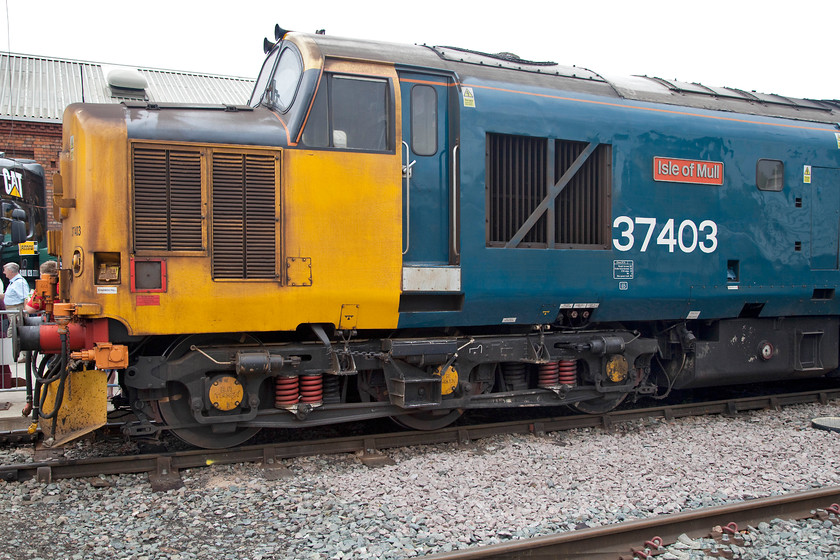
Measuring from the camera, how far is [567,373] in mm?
6887

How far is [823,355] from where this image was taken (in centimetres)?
832

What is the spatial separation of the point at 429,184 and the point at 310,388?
2165 millimetres

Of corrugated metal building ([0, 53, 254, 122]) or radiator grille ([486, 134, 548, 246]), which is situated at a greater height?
corrugated metal building ([0, 53, 254, 122])

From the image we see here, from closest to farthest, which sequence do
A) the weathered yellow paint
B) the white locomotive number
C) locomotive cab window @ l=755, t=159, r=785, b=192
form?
the weathered yellow paint
the white locomotive number
locomotive cab window @ l=755, t=159, r=785, b=192

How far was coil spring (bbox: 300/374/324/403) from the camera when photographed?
586 centimetres

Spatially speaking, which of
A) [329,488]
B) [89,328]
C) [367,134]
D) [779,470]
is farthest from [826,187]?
[89,328]

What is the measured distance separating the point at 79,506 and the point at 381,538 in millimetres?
2291

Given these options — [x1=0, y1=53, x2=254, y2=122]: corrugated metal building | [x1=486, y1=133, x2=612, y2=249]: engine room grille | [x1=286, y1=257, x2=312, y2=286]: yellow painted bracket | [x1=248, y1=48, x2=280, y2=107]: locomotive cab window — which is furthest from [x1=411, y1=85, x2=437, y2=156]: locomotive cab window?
[x1=0, y1=53, x2=254, y2=122]: corrugated metal building

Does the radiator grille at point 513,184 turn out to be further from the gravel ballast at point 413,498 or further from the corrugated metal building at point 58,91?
the corrugated metal building at point 58,91

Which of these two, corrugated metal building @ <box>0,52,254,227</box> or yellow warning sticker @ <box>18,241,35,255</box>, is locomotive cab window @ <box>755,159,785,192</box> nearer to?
corrugated metal building @ <box>0,52,254,227</box>

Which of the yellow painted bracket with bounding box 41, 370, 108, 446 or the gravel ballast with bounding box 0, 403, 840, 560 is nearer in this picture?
the gravel ballast with bounding box 0, 403, 840, 560

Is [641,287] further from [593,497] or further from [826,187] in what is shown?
[826,187]

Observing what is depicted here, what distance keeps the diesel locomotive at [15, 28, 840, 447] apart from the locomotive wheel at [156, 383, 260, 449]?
0.8 inches

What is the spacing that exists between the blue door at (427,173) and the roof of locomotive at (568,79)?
0.23 m
